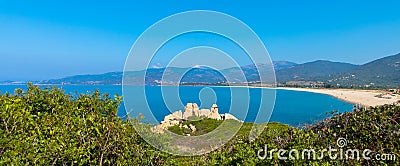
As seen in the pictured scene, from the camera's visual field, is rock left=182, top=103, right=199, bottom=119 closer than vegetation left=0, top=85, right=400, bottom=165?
No

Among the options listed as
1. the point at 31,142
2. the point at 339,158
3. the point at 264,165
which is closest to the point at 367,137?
the point at 339,158

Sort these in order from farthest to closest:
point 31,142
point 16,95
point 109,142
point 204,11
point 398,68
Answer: point 398,68, point 16,95, point 204,11, point 109,142, point 31,142

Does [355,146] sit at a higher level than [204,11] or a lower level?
lower

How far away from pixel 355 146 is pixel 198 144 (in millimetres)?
3971

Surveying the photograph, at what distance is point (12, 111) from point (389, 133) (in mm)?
7444

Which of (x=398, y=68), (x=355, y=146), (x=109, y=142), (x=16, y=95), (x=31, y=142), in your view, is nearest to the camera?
(x=31, y=142)

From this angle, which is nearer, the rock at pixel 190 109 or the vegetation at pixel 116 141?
the vegetation at pixel 116 141

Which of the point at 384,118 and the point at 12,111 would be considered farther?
the point at 384,118

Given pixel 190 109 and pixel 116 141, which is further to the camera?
pixel 190 109

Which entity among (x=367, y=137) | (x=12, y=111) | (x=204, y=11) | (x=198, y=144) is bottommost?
(x=198, y=144)

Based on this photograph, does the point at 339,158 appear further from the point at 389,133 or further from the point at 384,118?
the point at 384,118

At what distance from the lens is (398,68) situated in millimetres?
194875

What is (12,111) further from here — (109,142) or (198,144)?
(198,144)

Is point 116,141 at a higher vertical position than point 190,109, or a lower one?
higher
